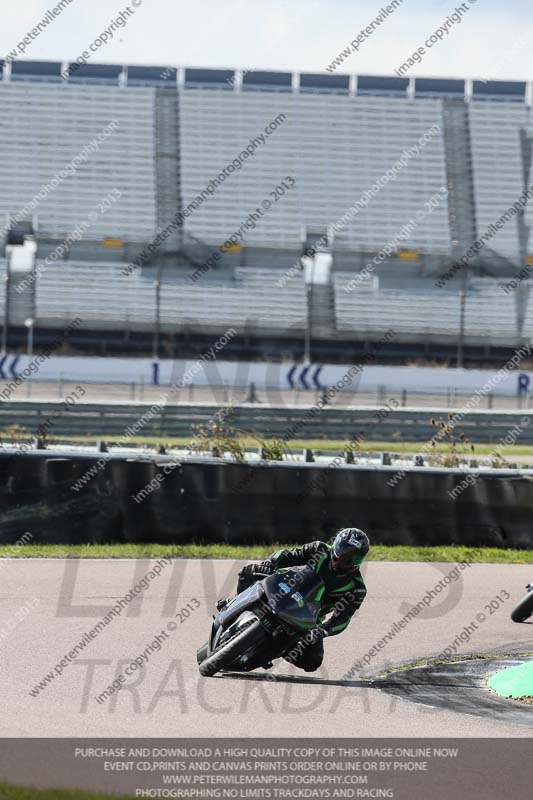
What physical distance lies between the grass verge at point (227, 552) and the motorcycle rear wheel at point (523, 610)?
116 inches

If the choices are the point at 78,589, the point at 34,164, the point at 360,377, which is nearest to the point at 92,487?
the point at 78,589

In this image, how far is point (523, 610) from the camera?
10.3m

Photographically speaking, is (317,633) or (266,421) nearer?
(317,633)

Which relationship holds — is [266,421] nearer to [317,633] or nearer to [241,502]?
[241,502]

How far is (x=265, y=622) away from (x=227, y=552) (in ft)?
17.8

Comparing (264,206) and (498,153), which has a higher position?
(498,153)

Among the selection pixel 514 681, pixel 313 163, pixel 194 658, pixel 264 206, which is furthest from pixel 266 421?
pixel 313 163

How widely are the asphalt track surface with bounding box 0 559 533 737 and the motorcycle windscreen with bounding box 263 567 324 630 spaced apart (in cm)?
46

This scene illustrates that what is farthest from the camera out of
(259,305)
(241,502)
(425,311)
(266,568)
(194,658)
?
(425,311)

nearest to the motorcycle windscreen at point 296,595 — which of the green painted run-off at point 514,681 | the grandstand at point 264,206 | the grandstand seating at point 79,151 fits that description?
the green painted run-off at point 514,681

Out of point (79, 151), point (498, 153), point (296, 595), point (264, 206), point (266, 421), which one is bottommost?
point (296, 595)

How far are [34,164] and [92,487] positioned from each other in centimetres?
3887

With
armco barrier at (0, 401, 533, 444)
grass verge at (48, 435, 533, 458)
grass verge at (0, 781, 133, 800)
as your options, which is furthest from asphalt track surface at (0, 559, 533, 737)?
grass verge at (48, 435, 533, 458)

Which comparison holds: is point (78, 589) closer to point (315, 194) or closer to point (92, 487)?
point (92, 487)
